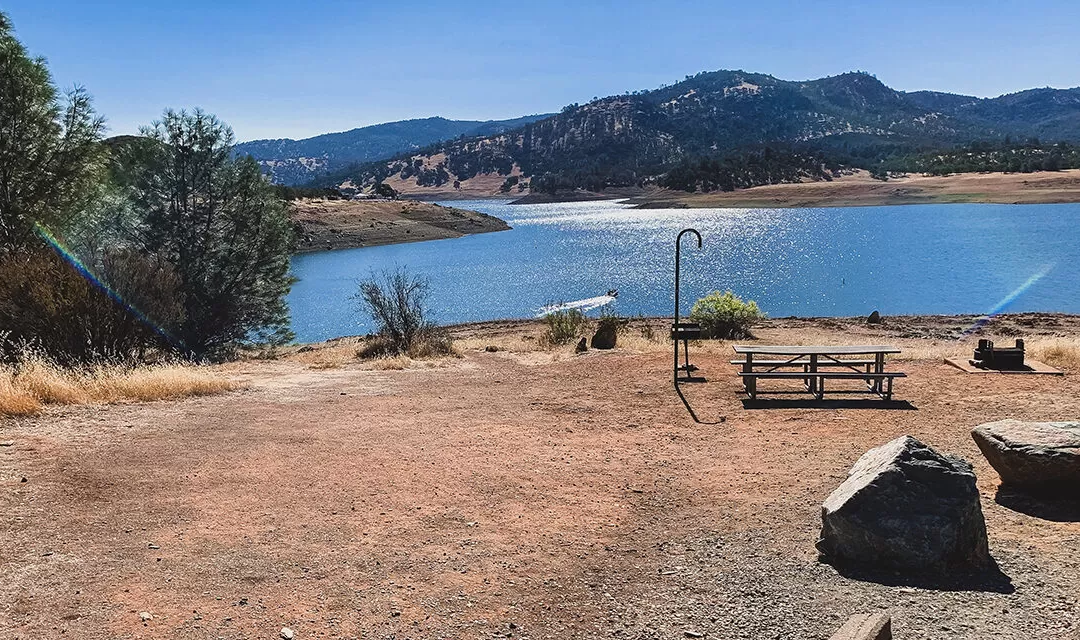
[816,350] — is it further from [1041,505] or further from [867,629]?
[867,629]

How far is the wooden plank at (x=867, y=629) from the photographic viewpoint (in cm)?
436

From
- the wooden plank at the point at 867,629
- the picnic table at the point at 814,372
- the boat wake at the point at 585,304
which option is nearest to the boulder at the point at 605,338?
the picnic table at the point at 814,372

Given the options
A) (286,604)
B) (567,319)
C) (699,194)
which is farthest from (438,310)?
(699,194)

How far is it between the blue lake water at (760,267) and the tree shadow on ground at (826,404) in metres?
29.9

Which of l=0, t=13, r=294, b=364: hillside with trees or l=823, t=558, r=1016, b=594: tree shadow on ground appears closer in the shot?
l=823, t=558, r=1016, b=594: tree shadow on ground

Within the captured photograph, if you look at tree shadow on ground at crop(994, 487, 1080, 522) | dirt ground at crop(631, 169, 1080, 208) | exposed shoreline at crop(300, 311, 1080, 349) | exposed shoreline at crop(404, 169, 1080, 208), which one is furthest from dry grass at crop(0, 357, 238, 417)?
dirt ground at crop(631, 169, 1080, 208)

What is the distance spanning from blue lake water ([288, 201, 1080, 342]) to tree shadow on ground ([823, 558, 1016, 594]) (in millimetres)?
36897

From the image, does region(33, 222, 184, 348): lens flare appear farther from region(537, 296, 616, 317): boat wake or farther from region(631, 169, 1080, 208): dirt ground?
region(631, 169, 1080, 208): dirt ground

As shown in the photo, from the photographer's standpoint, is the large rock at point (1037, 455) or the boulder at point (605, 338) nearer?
the large rock at point (1037, 455)

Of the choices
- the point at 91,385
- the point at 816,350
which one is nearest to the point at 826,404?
the point at 816,350

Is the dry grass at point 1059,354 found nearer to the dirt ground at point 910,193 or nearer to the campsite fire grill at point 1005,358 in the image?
the campsite fire grill at point 1005,358

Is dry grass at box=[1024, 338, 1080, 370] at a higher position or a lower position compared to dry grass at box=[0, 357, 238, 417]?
lower

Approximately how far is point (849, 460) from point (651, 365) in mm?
7600

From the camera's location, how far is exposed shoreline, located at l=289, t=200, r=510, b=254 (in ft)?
291
